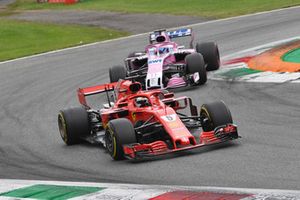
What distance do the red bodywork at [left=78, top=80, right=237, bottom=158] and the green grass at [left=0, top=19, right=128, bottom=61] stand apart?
17.9 metres

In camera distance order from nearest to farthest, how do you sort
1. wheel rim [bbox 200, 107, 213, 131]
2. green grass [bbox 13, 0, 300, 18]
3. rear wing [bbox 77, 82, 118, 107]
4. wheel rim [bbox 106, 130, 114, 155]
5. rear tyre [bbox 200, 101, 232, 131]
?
wheel rim [bbox 106, 130, 114, 155] < rear tyre [bbox 200, 101, 232, 131] < wheel rim [bbox 200, 107, 213, 131] < rear wing [bbox 77, 82, 118, 107] < green grass [bbox 13, 0, 300, 18]

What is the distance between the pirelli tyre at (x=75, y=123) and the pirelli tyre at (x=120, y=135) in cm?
165

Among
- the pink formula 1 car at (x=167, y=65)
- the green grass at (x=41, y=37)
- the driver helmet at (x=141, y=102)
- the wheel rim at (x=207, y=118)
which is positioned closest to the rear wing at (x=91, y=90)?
the driver helmet at (x=141, y=102)

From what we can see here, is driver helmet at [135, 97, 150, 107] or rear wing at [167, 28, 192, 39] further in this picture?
rear wing at [167, 28, 192, 39]

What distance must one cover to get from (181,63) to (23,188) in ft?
32.4

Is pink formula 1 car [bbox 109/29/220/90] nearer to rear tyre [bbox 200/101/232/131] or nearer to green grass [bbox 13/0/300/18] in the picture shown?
rear tyre [bbox 200/101/232/131]

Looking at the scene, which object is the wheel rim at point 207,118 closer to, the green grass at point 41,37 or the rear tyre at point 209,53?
the rear tyre at point 209,53

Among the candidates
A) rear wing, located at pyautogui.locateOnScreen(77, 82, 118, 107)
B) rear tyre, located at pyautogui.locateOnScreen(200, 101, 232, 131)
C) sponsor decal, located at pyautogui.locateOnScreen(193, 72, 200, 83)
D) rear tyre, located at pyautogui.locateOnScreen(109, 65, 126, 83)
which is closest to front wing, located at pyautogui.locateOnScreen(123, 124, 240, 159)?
rear tyre, located at pyautogui.locateOnScreen(200, 101, 232, 131)

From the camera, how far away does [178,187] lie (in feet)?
34.4

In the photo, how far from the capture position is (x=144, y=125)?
513 inches

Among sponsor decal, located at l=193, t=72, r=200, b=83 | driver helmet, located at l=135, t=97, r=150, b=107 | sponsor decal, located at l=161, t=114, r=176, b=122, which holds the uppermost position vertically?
driver helmet, located at l=135, t=97, r=150, b=107

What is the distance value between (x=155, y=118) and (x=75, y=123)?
1838mm

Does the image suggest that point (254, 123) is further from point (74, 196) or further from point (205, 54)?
point (205, 54)

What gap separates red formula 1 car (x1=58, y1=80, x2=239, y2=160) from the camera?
12430mm
